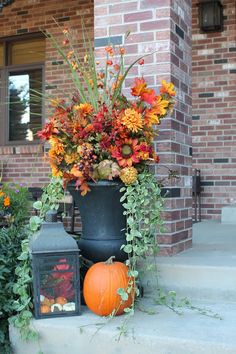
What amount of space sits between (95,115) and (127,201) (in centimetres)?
50

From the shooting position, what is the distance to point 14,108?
7176 millimetres

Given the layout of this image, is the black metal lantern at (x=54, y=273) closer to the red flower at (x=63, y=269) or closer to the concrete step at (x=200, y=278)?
the red flower at (x=63, y=269)

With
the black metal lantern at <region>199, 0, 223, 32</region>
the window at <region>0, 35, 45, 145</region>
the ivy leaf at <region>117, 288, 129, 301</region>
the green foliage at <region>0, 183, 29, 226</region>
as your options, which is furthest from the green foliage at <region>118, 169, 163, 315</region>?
the window at <region>0, 35, 45, 145</region>

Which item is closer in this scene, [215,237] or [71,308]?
[71,308]

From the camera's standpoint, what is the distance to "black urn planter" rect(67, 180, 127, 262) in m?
2.65

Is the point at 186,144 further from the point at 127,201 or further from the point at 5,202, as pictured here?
the point at 5,202

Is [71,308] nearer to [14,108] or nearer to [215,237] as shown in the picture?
[215,237]

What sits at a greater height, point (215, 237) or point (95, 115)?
point (95, 115)

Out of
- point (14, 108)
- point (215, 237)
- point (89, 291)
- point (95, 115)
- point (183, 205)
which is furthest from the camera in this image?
point (14, 108)

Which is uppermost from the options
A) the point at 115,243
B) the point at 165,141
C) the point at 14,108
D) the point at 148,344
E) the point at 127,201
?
the point at 14,108

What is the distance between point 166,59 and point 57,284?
157 cm

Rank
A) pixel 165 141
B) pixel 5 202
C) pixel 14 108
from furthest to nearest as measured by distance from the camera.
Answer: pixel 14 108 < pixel 5 202 < pixel 165 141

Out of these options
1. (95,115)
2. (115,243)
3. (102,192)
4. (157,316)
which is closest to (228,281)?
(157,316)

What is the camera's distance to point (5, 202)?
368 centimetres
